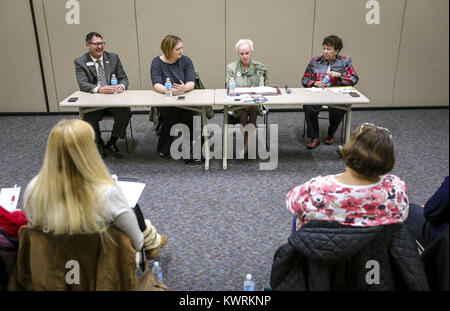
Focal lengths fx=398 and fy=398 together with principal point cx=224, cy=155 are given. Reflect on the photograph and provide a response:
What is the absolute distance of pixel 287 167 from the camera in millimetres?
4035

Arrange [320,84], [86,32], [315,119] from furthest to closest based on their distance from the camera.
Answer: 1. [86,32]
2. [315,119]
3. [320,84]

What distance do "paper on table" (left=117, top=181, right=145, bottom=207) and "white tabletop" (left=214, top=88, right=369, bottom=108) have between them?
157 centimetres

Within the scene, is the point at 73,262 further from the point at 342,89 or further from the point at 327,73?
the point at 327,73

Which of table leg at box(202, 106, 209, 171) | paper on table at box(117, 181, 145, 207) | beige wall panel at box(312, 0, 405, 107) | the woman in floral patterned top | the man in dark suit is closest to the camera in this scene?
the woman in floral patterned top

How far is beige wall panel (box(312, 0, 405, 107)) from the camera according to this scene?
5.33 meters

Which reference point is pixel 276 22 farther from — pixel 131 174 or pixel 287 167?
pixel 131 174

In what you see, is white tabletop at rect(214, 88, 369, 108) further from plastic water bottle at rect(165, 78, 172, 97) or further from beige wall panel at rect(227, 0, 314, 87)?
beige wall panel at rect(227, 0, 314, 87)

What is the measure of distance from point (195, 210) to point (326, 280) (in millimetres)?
1789

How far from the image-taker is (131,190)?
2312 mm

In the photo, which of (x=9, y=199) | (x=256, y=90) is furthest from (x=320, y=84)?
(x=9, y=199)

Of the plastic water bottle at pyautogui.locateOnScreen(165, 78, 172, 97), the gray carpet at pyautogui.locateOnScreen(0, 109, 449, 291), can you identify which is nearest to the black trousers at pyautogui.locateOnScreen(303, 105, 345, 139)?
the gray carpet at pyautogui.locateOnScreen(0, 109, 449, 291)

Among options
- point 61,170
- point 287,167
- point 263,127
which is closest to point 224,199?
point 287,167

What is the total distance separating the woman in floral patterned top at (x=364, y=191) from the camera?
5.43 feet

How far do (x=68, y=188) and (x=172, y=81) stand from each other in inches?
112
